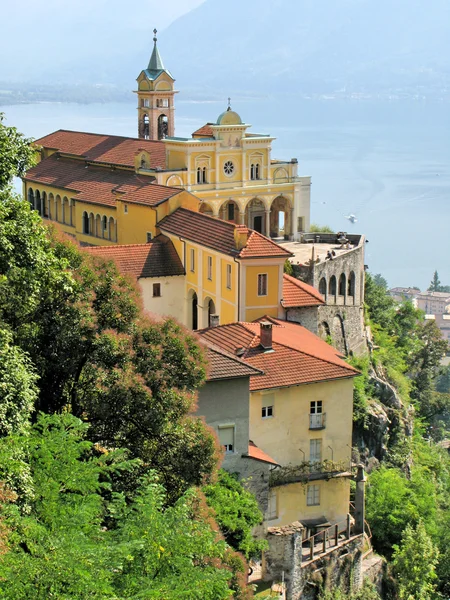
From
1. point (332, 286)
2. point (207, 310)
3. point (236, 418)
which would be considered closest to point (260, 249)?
point (207, 310)

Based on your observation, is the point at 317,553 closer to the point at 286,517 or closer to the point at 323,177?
the point at 286,517

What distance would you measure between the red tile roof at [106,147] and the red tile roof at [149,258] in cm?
1038

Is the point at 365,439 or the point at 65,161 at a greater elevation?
the point at 65,161

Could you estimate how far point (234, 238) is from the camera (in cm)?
3005

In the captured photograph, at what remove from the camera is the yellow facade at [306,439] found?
22703mm

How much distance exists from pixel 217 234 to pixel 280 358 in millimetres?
8487

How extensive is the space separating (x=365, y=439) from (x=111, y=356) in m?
16.0

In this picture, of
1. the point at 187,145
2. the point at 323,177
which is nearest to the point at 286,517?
the point at 187,145

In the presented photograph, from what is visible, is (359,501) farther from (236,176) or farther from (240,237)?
(236,176)

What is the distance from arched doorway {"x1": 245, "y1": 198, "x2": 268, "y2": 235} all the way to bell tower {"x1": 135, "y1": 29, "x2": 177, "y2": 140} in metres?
10.2

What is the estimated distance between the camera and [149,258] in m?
32.6

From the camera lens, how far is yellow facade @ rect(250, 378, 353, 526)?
74.5 ft

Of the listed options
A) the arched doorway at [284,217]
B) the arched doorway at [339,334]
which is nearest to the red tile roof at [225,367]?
the arched doorway at [339,334]

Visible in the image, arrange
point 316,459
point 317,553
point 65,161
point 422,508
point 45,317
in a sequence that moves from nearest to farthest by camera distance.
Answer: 1. point 45,317
2. point 317,553
3. point 316,459
4. point 422,508
5. point 65,161
